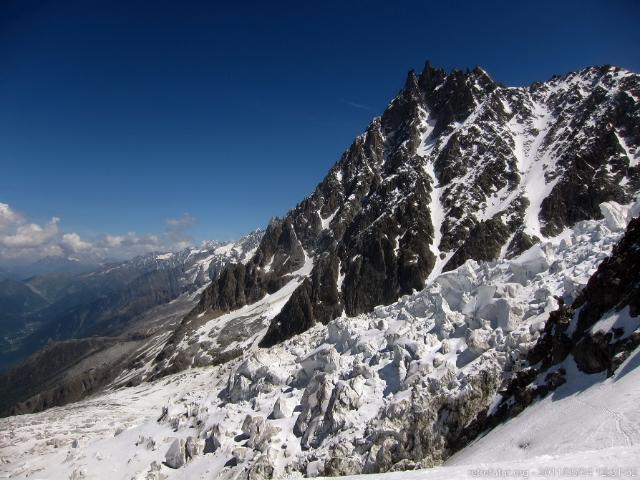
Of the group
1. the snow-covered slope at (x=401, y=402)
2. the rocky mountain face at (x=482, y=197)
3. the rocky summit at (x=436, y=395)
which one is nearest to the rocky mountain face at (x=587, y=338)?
the rocky summit at (x=436, y=395)

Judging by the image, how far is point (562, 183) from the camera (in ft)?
456

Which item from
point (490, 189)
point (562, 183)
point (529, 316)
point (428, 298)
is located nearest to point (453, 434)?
point (529, 316)

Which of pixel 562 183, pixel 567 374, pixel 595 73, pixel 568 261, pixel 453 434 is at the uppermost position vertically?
pixel 595 73

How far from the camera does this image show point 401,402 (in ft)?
117

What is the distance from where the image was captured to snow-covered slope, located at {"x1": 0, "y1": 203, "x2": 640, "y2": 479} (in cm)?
2419

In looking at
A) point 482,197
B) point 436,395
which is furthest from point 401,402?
point 482,197

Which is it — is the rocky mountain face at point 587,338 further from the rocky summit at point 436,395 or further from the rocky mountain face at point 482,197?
the rocky mountain face at point 482,197

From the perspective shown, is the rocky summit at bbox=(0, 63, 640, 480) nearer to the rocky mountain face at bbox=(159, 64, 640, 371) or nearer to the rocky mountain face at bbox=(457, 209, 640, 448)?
the rocky mountain face at bbox=(457, 209, 640, 448)

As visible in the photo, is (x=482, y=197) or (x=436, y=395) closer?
(x=436, y=395)

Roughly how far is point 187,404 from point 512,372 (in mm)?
43527

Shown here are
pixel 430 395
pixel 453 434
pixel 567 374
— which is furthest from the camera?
pixel 430 395

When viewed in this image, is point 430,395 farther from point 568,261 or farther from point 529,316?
point 568,261

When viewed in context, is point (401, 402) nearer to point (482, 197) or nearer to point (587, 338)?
point (587, 338)

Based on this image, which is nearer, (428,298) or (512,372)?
(512,372)
